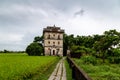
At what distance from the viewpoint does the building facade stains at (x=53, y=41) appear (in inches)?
3524

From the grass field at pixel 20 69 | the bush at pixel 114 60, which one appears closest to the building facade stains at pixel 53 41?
the bush at pixel 114 60

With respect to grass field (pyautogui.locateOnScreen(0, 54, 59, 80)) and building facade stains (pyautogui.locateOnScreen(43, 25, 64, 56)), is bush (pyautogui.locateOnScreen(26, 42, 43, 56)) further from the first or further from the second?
grass field (pyautogui.locateOnScreen(0, 54, 59, 80))

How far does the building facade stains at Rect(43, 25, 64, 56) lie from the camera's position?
8950 centimetres

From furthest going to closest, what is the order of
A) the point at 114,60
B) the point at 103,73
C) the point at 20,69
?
the point at 114,60, the point at 20,69, the point at 103,73

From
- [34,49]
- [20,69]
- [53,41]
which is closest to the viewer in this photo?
[20,69]

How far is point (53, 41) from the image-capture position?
90250mm

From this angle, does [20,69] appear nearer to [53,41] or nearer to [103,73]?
[103,73]

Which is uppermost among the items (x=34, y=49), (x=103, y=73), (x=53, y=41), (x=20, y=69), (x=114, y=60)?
(x=53, y=41)

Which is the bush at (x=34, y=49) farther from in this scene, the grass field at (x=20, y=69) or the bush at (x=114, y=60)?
the grass field at (x=20, y=69)

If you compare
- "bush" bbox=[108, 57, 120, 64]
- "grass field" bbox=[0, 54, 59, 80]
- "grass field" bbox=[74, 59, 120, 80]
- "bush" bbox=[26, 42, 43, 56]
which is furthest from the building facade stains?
"grass field" bbox=[74, 59, 120, 80]

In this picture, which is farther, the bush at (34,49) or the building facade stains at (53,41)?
the building facade stains at (53,41)

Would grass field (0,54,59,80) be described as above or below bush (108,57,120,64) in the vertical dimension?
below

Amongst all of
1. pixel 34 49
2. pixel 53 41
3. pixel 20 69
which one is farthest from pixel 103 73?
pixel 53 41

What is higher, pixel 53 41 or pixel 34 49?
pixel 53 41
